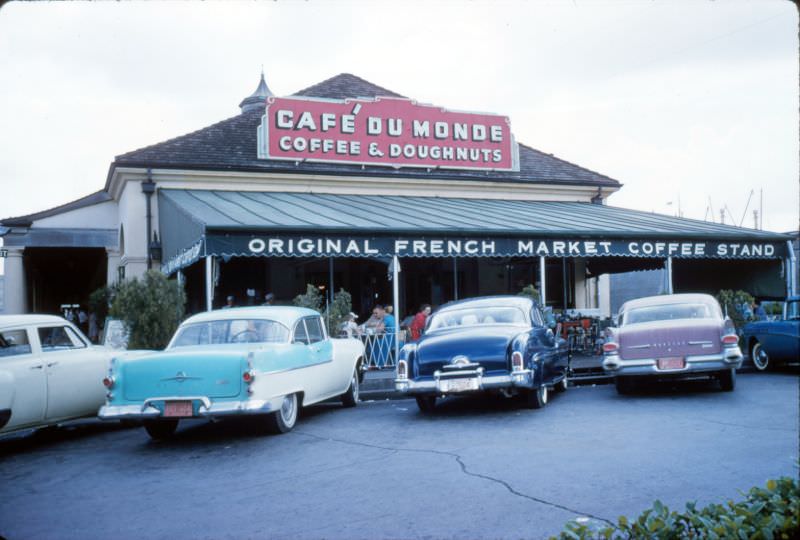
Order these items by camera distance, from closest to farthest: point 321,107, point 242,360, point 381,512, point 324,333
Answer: point 381,512, point 242,360, point 324,333, point 321,107

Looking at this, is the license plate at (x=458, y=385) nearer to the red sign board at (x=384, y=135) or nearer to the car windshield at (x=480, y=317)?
the car windshield at (x=480, y=317)

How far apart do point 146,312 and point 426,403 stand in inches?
198

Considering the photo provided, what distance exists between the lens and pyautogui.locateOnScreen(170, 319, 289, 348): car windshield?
28.9 feet

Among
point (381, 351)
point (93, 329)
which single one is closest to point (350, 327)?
point (381, 351)

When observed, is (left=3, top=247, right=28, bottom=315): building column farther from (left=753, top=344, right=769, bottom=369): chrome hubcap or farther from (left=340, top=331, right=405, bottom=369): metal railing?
(left=753, top=344, right=769, bottom=369): chrome hubcap

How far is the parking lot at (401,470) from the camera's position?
16.4 feet

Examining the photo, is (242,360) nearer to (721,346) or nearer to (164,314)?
(164,314)

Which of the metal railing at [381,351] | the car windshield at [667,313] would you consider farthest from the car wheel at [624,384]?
the metal railing at [381,351]

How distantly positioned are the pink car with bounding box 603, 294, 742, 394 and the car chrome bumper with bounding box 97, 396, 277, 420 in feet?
17.6

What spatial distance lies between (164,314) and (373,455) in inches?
248

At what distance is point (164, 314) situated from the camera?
12195mm

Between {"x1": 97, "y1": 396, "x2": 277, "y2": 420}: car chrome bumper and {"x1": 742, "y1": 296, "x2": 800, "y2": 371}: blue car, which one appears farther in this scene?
{"x1": 742, "y1": 296, "x2": 800, "y2": 371}: blue car

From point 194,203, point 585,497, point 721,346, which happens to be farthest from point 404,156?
point 585,497

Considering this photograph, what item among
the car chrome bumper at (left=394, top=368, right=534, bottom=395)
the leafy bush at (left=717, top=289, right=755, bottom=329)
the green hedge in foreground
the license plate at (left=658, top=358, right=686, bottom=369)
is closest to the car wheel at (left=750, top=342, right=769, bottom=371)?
the leafy bush at (left=717, top=289, right=755, bottom=329)
